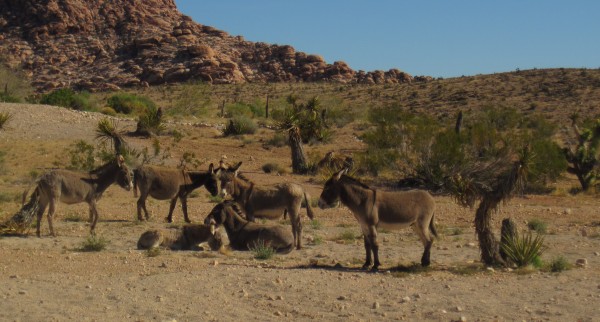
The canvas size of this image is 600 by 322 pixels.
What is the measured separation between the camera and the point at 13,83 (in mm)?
65125

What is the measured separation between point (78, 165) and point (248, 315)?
2162 centimetres

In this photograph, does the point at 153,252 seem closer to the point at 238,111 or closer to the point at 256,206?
the point at 256,206

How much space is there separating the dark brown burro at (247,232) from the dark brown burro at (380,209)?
6.11 ft

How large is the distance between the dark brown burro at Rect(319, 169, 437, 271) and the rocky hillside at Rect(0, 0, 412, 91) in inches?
3405

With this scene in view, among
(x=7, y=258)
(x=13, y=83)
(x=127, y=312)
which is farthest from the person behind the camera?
(x=13, y=83)

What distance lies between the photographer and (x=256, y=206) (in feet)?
52.2

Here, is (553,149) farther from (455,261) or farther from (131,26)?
(131,26)

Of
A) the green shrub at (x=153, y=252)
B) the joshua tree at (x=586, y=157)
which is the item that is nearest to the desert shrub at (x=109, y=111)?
the joshua tree at (x=586, y=157)

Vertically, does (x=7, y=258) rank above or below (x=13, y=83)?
below

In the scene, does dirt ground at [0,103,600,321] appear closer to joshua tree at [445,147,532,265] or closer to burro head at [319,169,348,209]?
joshua tree at [445,147,532,265]

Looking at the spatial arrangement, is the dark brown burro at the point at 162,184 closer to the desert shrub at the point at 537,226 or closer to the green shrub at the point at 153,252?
the green shrub at the point at 153,252

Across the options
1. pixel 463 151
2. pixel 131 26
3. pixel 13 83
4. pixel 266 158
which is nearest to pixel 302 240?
pixel 463 151

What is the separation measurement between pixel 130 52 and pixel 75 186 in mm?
94376

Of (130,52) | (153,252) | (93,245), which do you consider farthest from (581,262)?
(130,52)
